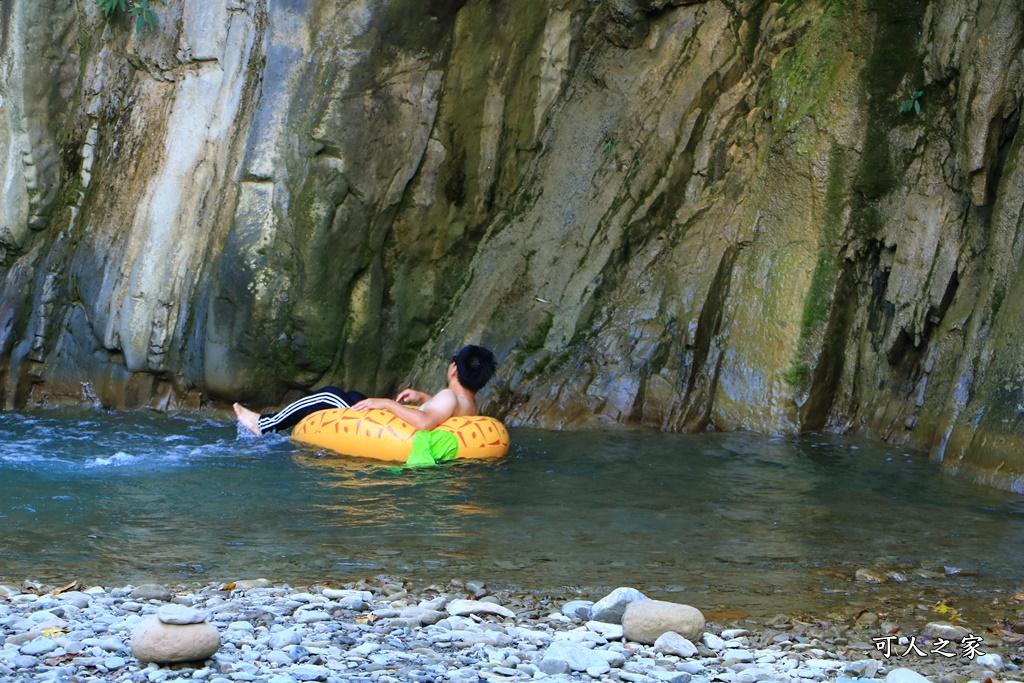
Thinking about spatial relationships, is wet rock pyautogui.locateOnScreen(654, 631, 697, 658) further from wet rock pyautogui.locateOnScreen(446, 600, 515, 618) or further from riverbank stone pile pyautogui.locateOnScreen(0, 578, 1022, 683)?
wet rock pyautogui.locateOnScreen(446, 600, 515, 618)

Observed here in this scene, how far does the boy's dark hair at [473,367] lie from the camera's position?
895 cm

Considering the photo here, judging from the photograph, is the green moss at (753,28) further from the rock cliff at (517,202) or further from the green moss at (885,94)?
the green moss at (885,94)

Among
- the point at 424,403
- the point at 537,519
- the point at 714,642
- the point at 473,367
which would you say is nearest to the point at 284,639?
the point at 714,642

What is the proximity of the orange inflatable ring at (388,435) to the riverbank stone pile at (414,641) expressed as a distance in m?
3.37

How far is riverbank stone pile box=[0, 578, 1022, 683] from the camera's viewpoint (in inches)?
141

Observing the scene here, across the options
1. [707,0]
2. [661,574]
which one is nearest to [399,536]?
[661,574]

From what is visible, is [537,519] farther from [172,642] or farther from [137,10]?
[137,10]

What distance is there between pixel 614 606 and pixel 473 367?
15.4 feet

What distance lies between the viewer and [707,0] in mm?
11141

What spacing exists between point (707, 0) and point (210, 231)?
5.39m

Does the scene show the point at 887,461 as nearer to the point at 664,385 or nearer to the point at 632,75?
the point at 664,385

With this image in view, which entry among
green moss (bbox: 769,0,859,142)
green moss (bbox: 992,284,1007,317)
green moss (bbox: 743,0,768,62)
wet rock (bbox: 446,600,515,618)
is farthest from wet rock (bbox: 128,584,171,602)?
green moss (bbox: 743,0,768,62)

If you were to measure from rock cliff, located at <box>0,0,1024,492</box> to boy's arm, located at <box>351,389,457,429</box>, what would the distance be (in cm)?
184

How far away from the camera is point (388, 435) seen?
27.1 ft
